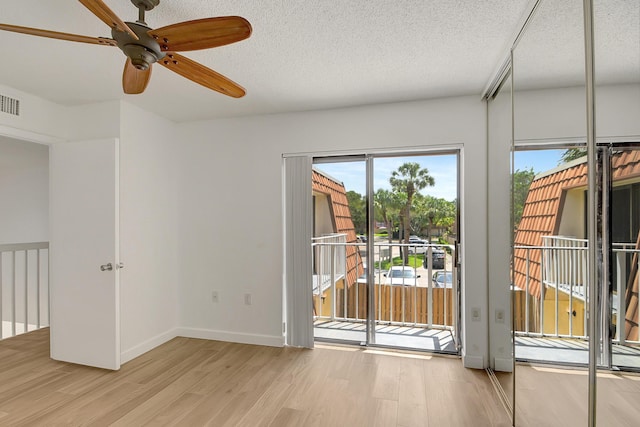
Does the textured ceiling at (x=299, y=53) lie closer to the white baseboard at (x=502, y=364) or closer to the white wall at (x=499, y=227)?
the white wall at (x=499, y=227)

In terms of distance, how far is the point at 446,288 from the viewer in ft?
11.7

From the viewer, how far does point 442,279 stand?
3570 millimetres

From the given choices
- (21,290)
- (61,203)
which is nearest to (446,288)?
(61,203)

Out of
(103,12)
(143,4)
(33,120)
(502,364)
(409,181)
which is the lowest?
(502,364)

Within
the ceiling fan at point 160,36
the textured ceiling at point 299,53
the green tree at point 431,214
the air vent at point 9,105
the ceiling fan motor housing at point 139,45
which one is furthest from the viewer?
the green tree at point 431,214

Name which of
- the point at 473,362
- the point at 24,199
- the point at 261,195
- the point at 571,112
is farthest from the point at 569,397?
the point at 24,199

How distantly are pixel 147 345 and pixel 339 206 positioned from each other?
2494 millimetres

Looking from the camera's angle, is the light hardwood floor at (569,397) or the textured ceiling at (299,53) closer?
the light hardwood floor at (569,397)

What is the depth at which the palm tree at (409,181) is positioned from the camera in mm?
3180

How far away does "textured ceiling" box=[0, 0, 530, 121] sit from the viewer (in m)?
1.68

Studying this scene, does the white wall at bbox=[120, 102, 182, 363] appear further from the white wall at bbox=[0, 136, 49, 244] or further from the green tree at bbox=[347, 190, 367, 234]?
the white wall at bbox=[0, 136, 49, 244]

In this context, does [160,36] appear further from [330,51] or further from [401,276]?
[401,276]

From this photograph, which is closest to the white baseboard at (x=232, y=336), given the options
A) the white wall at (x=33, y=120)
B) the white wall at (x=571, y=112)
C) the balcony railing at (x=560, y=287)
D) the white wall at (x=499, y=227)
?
the white wall at (x=499, y=227)

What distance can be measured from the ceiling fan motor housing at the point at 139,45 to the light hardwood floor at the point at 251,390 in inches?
88.0
